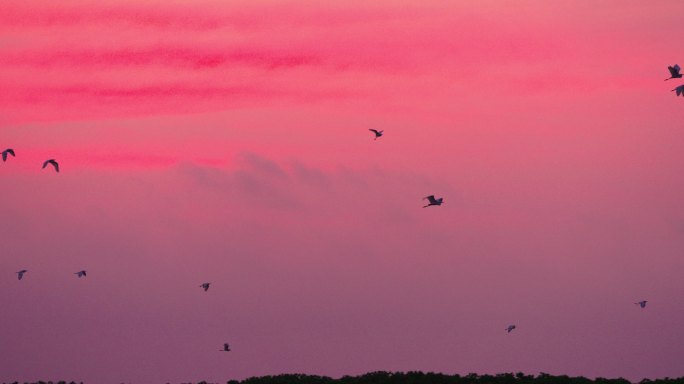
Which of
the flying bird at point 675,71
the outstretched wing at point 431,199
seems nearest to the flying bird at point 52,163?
the outstretched wing at point 431,199

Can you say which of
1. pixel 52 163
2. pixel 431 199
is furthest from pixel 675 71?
pixel 52 163

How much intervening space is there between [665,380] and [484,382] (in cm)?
850

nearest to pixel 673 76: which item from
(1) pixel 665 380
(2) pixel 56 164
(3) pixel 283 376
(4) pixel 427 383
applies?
(1) pixel 665 380

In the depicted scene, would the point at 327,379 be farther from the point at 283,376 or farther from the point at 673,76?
the point at 673,76

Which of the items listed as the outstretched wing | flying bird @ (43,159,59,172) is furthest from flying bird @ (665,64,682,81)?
flying bird @ (43,159,59,172)

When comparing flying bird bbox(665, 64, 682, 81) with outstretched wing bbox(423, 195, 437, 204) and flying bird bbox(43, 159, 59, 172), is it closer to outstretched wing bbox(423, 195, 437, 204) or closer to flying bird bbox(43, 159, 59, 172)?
outstretched wing bbox(423, 195, 437, 204)

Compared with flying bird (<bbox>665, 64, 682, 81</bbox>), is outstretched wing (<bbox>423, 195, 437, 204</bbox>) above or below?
below

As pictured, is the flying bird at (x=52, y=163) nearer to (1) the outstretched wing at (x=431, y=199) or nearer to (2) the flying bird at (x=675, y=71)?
(1) the outstretched wing at (x=431, y=199)

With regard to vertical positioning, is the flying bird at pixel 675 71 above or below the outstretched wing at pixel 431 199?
above

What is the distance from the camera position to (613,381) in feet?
223

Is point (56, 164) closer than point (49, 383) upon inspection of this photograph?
No

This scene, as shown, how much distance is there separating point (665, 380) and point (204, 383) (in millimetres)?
21945

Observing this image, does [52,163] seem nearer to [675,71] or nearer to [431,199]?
[431,199]

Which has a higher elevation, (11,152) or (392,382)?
(11,152)
